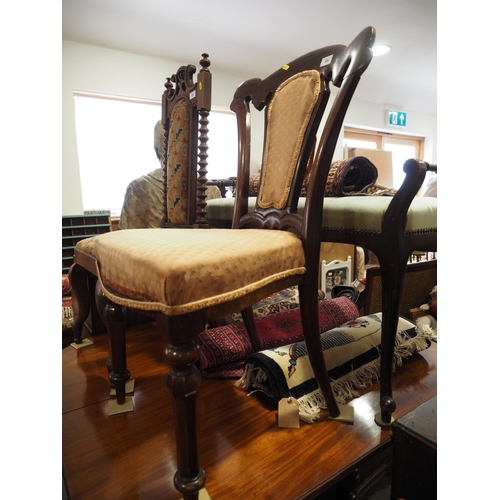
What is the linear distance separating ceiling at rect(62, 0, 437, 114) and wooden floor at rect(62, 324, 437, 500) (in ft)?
8.96

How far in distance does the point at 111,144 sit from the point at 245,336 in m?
2.89

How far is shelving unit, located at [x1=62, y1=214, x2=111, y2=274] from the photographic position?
258cm

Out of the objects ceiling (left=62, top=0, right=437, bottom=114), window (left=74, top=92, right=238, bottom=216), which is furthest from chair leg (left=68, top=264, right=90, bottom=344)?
ceiling (left=62, top=0, right=437, bottom=114)

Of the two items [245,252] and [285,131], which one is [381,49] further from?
[245,252]

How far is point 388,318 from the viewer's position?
937mm

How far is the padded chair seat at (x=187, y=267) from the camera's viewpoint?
0.56 metres

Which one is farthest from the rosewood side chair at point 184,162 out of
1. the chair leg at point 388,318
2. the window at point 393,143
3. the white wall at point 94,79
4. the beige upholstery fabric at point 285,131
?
the window at point 393,143

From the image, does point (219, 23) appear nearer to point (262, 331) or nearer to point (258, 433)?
point (262, 331)

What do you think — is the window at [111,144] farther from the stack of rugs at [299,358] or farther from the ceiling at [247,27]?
the stack of rugs at [299,358]

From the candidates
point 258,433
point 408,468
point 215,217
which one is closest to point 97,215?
point 215,217

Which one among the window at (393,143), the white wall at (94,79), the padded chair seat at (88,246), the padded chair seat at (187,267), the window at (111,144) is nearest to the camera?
the padded chair seat at (187,267)

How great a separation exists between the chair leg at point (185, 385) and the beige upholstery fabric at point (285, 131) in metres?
0.52

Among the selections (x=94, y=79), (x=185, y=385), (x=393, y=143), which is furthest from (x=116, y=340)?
(x=393, y=143)

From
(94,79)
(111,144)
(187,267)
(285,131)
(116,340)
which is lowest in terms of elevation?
(116,340)
